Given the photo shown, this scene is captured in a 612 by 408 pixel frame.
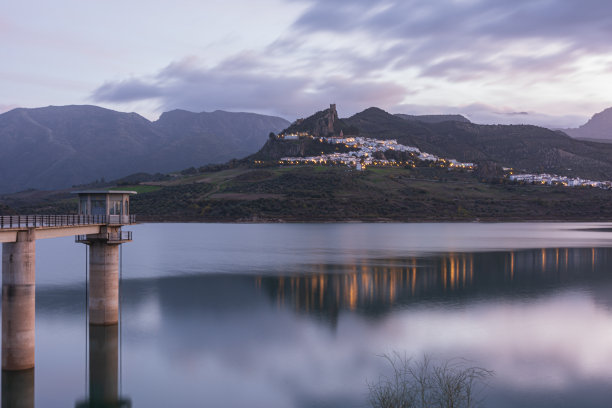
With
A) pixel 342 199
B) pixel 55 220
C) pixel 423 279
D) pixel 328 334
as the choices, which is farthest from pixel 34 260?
pixel 342 199

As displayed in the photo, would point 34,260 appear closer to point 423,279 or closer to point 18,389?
point 18,389

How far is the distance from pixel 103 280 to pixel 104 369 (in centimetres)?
499

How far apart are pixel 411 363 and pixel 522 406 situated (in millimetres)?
7047

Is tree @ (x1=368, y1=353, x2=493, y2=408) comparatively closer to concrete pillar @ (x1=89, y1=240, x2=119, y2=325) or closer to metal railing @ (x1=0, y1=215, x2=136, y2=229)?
concrete pillar @ (x1=89, y1=240, x2=119, y2=325)

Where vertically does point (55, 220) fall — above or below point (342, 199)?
below

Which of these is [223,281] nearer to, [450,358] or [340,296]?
[340,296]

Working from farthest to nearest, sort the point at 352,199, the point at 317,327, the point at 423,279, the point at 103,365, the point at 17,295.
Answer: the point at 352,199, the point at 423,279, the point at 317,327, the point at 103,365, the point at 17,295

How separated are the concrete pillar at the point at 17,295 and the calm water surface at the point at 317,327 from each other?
1.54m

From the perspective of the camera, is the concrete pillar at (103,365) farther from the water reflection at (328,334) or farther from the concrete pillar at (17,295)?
the concrete pillar at (17,295)

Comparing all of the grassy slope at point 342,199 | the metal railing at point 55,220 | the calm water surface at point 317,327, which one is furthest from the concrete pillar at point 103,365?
the grassy slope at point 342,199

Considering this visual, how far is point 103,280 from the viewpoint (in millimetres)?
30125

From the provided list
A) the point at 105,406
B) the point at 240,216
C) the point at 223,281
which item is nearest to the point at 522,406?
the point at 105,406

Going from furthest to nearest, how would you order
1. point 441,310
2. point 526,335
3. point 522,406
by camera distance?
point 441,310, point 526,335, point 522,406

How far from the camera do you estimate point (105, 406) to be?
2319cm
